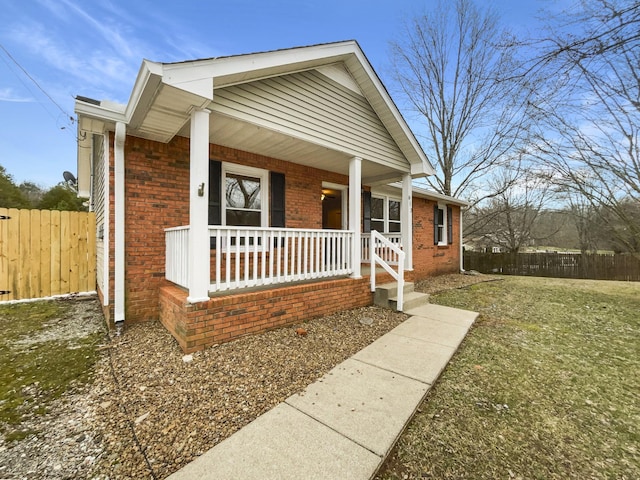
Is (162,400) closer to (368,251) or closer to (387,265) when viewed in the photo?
(387,265)

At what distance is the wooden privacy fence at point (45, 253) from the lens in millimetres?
5777

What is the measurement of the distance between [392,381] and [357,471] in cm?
125

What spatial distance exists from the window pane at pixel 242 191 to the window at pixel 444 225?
312 inches

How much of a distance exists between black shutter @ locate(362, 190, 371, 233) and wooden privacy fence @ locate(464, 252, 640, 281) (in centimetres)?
934

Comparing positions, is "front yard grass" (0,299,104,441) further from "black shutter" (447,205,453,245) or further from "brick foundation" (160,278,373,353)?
"black shutter" (447,205,453,245)

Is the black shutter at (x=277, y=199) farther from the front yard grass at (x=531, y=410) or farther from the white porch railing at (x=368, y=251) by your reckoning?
the front yard grass at (x=531, y=410)

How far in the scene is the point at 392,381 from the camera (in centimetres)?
285

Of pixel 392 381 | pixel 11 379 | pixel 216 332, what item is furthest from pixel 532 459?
pixel 11 379

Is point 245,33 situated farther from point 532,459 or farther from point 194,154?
point 532,459

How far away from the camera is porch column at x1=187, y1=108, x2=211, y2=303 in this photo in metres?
3.39

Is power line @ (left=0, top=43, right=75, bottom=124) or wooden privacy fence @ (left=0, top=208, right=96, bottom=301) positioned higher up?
power line @ (left=0, top=43, right=75, bottom=124)

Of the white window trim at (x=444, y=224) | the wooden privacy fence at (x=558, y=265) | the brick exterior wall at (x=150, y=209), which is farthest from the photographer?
the wooden privacy fence at (x=558, y=265)

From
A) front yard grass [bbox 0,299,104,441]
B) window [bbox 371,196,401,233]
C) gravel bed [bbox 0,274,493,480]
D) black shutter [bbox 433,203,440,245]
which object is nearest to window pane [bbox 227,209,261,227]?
gravel bed [bbox 0,274,493,480]

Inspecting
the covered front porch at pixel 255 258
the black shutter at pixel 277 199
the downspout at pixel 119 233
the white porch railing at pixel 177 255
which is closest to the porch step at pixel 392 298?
the covered front porch at pixel 255 258
